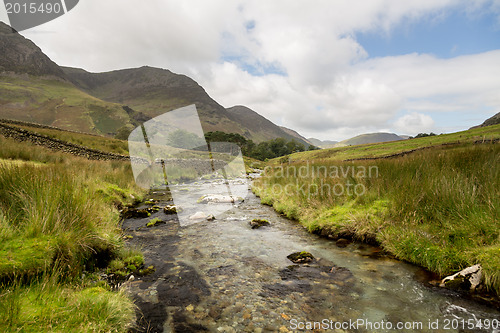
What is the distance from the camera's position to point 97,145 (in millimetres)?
30953

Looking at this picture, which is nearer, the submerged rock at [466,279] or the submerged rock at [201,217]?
the submerged rock at [466,279]

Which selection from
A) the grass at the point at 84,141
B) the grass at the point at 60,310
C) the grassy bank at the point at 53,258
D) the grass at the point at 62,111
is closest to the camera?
the grass at the point at 60,310

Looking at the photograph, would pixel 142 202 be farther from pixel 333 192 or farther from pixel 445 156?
pixel 445 156

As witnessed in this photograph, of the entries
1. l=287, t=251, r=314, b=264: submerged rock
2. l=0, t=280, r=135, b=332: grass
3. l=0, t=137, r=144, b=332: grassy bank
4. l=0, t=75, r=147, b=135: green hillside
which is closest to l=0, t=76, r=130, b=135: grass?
l=0, t=75, r=147, b=135: green hillside

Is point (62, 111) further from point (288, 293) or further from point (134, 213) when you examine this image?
point (288, 293)

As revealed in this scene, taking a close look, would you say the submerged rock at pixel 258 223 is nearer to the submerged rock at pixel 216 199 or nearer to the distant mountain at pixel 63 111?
the submerged rock at pixel 216 199

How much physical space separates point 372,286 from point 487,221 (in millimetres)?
2503

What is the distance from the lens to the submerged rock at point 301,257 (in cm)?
524

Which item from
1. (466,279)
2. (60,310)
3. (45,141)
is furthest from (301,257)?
(45,141)

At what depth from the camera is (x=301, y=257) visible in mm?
5371

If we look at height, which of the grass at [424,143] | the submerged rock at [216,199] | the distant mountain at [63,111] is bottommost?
the submerged rock at [216,199]

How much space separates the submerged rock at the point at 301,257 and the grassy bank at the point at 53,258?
135 inches

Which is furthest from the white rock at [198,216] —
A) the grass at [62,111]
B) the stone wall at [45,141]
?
the grass at [62,111]

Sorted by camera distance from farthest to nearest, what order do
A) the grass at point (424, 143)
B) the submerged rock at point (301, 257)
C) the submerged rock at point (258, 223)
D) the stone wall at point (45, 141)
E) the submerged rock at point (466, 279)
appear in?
the grass at point (424, 143) < the stone wall at point (45, 141) < the submerged rock at point (258, 223) < the submerged rock at point (301, 257) < the submerged rock at point (466, 279)
